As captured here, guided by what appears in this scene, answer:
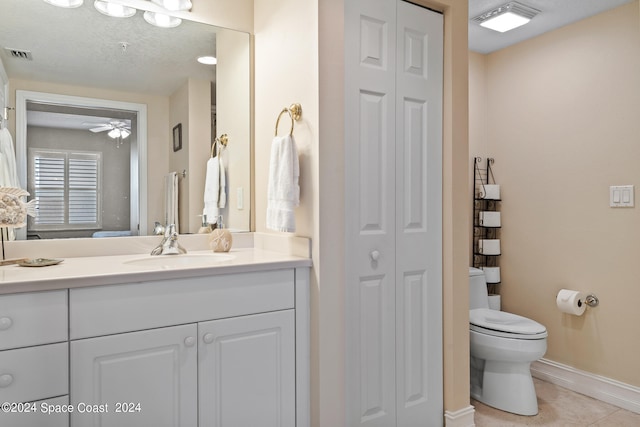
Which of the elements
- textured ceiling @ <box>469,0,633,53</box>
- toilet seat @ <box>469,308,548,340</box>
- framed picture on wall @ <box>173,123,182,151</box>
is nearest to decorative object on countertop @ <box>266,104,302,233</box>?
framed picture on wall @ <box>173,123,182,151</box>

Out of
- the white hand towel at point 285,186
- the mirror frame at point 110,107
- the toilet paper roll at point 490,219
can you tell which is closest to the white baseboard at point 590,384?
the toilet paper roll at point 490,219

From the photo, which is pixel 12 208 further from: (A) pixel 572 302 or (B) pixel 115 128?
(A) pixel 572 302

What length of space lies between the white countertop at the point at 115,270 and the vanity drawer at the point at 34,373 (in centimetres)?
18

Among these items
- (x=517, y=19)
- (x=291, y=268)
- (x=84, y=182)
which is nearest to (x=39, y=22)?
(x=84, y=182)

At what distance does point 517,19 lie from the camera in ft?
8.07

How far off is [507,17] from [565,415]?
2.25m

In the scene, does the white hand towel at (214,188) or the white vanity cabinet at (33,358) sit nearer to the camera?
the white vanity cabinet at (33,358)

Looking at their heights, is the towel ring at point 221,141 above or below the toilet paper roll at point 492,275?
above

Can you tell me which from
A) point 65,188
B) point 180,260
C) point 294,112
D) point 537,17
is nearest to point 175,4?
point 294,112

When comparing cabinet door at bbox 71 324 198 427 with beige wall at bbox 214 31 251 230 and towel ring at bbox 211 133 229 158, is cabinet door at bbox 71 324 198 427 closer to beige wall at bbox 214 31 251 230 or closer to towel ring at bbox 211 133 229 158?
beige wall at bbox 214 31 251 230

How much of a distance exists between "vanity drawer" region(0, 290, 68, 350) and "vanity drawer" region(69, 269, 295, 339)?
0.10 feet

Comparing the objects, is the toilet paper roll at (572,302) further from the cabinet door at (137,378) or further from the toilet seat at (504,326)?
the cabinet door at (137,378)

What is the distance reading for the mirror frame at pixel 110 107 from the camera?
167cm

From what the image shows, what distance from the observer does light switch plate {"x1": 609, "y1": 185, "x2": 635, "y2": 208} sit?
2.32 meters
